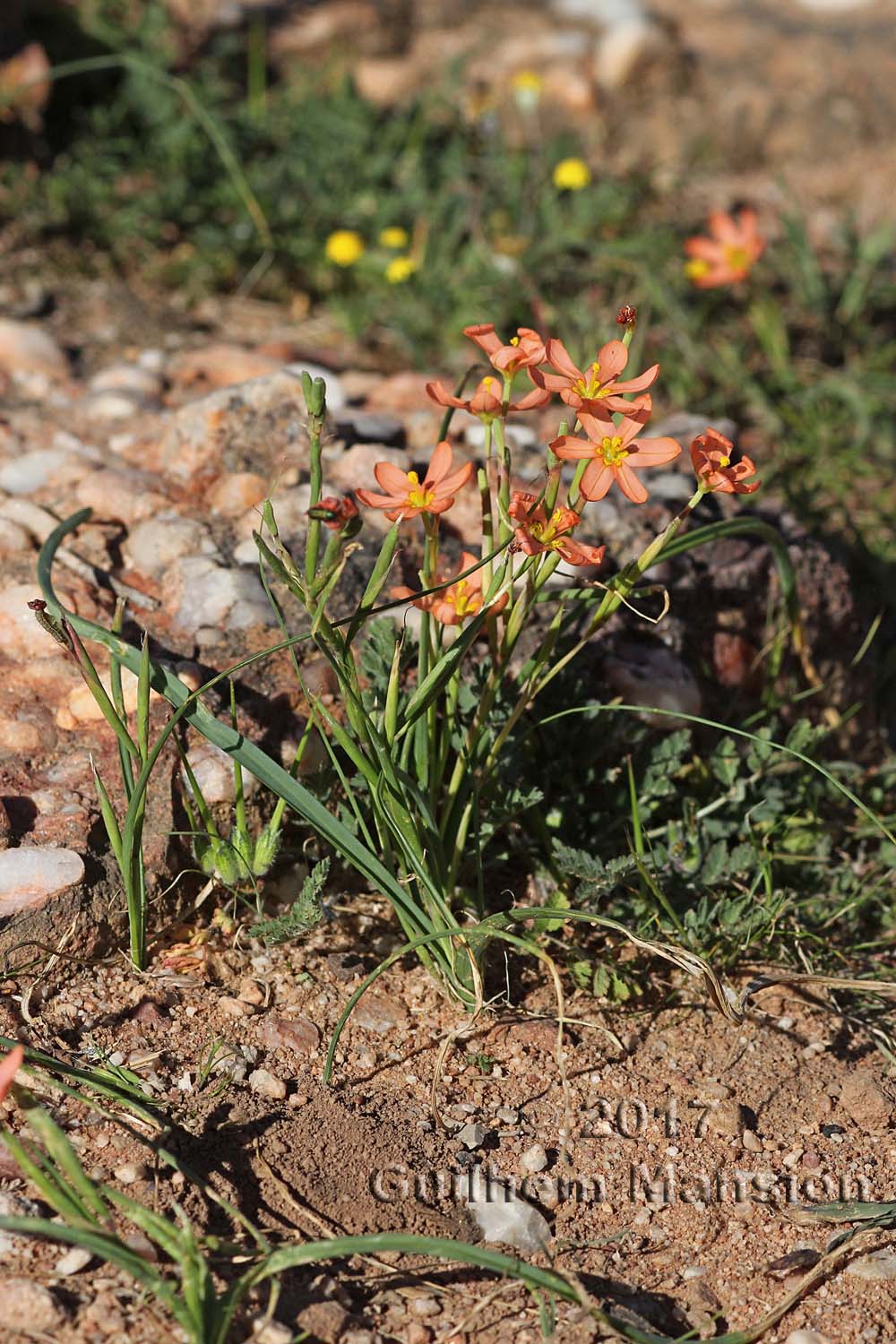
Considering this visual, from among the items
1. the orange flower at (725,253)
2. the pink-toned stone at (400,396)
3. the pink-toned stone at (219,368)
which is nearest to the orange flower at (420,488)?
the pink-toned stone at (400,396)

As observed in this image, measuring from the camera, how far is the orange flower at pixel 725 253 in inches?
149

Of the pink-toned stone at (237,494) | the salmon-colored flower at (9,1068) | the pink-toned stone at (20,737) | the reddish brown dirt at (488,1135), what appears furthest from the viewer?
the pink-toned stone at (237,494)

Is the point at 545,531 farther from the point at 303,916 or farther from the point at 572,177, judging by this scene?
the point at 572,177

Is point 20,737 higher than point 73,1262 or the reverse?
higher

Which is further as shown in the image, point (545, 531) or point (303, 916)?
point (303, 916)

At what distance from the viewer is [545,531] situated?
1.74 metres

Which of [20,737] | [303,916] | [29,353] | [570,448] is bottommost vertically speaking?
[303,916]

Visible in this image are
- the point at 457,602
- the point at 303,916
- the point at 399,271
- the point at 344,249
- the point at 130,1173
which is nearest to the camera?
Result: the point at 130,1173

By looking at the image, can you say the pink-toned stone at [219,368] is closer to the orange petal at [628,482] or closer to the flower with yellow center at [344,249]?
the flower with yellow center at [344,249]

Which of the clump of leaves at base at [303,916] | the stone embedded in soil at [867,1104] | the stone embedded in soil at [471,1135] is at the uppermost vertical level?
the clump of leaves at base at [303,916]

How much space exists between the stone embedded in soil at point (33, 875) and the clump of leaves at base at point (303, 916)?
0.99 feet

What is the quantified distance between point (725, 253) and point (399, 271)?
1020 millimetres

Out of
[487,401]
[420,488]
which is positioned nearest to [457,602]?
[420,488]

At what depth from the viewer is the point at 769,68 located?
4844mm
